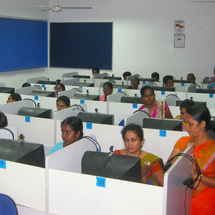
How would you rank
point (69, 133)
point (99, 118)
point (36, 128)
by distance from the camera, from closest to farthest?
point (69, 133)
point (99, 118)
point (36, 128)

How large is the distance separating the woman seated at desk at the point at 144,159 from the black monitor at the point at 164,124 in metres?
0.82

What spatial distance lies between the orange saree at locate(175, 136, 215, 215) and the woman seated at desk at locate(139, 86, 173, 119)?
1887mm

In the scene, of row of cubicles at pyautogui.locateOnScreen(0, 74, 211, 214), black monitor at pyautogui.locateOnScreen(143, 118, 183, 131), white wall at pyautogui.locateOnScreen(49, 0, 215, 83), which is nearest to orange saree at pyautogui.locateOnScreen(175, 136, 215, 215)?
row of cubicles at pyautogui.locateOnScreen(0, 74, 211, 214)

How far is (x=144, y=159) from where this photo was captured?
255 centimetres

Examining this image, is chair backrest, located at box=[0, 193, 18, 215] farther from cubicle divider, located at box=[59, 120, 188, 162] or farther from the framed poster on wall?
the framed poster on wall

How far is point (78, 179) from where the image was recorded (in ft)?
6.59

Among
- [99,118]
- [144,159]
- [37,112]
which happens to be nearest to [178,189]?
[144,159]

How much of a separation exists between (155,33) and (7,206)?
775 centimetres

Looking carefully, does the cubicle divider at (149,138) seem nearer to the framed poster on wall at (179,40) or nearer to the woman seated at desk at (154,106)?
the woman seated at desk at (154,106)

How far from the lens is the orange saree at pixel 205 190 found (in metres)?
2.35

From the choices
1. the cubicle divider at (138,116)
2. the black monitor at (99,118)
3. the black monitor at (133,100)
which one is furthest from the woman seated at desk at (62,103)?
the cubicle divider at (138,116)

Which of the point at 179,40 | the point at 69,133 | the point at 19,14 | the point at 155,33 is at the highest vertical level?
the point at 19,14

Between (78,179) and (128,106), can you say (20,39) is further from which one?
(78,179)

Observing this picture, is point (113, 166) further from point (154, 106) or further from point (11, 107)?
point (11, 107)
